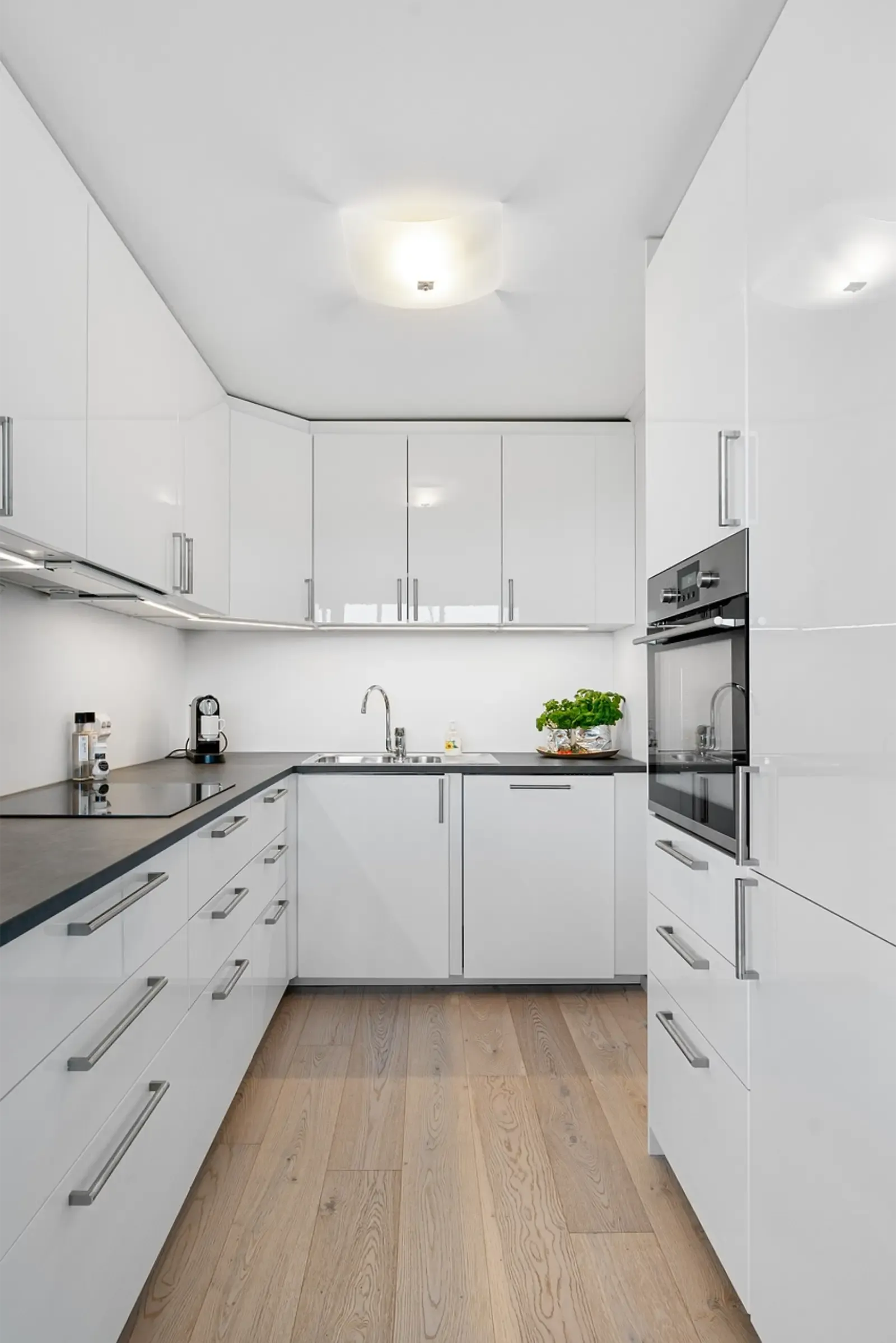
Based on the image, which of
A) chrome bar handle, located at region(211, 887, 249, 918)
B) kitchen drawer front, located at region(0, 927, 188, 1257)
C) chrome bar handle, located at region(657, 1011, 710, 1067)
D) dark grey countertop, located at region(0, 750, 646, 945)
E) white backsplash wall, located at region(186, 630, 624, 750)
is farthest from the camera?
white backsplash wall, located at region(186, 630, 624, 750)

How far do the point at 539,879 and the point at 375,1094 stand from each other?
1.14 m

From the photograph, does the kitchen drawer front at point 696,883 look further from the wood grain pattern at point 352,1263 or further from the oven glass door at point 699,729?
the wood grain pattern at point 352,1263

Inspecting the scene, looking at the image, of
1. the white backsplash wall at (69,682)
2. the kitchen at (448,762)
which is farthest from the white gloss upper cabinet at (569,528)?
the white backsplash wall at (69,682)

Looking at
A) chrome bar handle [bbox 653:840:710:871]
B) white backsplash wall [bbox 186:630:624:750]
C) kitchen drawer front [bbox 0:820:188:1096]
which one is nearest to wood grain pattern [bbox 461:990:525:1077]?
chrome bar handle [bbox 653:840:710:871]

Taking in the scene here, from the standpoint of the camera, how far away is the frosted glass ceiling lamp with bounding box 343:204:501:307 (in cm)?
210

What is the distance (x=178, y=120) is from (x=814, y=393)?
1.45 meters

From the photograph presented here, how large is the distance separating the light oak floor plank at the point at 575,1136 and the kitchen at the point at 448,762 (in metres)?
0.01

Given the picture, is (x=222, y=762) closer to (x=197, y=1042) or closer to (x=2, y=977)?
(x=197, y=1042)

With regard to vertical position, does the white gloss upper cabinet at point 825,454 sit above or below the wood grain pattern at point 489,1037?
above

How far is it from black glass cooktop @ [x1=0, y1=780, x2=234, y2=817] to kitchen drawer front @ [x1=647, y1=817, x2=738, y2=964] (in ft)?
3.88

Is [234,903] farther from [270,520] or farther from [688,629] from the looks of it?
[270,520]

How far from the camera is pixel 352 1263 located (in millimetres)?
1736

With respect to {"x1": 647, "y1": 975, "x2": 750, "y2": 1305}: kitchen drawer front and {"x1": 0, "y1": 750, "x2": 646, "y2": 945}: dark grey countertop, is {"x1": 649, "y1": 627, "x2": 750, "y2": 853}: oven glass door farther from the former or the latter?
{"x1": 0, "y1": 750, "x2": 646, "y2": 945}: dark grey countertop

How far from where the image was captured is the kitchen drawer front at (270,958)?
2625mm
